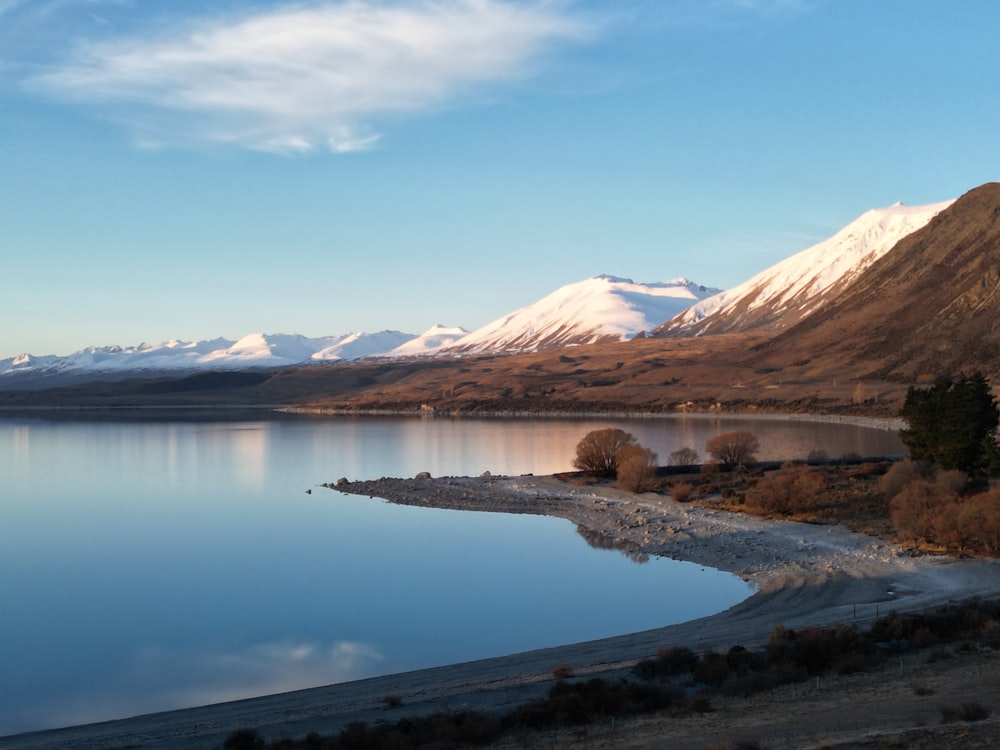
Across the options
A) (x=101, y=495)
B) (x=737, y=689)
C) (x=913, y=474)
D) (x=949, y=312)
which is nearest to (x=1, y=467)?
(x=101, y=495)

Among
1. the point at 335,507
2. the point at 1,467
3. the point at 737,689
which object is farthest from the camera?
the point at 1,467

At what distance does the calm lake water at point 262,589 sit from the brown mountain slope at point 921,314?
5898cm

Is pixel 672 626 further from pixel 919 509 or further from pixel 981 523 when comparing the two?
pixel 919 509

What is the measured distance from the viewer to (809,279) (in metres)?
174

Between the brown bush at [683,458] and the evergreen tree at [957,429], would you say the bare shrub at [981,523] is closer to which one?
the evergreen tree at [957,429]

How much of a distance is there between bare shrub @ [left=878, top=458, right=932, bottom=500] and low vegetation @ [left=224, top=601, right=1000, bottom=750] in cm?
1299

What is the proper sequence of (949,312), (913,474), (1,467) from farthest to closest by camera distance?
(949,312), (1,467), (913,474)

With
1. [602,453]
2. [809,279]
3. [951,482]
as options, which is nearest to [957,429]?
[951,482]

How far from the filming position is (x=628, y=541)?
79.6 feet

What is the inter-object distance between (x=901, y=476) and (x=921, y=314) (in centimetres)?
7997

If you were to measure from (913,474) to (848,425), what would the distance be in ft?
133

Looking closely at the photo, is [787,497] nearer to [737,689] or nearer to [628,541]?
[628,541]

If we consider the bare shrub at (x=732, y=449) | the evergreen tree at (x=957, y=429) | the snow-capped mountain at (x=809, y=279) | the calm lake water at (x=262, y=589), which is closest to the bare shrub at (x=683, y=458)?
the bare shrub at (x=732, y=449)

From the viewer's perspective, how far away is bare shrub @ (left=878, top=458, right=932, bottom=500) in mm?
25891
